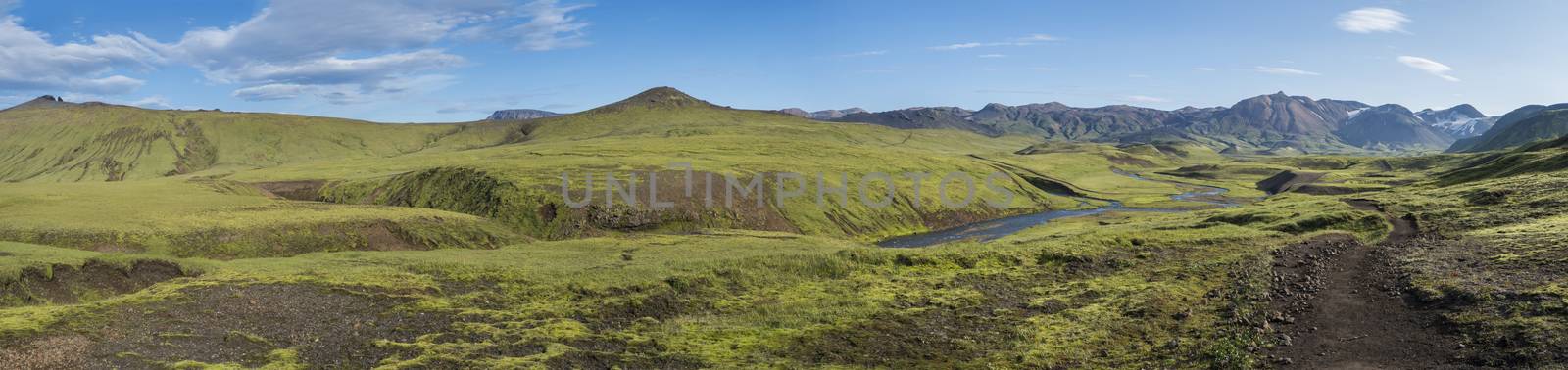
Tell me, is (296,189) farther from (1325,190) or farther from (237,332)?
(1325,190)

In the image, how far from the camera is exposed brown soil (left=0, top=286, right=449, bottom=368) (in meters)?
32.3

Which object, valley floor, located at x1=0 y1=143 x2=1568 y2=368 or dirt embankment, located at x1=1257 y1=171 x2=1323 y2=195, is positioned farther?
dirt embankment, located at x1=1257 y1=171 x2=1323 y2=195

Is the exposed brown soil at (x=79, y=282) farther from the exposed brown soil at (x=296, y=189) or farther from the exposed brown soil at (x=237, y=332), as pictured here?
the exposed brown soil at (x=296, y=189)

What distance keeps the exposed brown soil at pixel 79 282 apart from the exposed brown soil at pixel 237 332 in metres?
7.59

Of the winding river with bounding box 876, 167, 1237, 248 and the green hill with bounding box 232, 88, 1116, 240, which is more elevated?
the green hill with bounding box 232, 88, 1116, 240

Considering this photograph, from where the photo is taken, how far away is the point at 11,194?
87.7m

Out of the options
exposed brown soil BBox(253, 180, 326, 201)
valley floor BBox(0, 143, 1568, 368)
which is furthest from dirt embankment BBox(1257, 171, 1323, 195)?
exposed brown soil BBox(253, 180, 326, 201)

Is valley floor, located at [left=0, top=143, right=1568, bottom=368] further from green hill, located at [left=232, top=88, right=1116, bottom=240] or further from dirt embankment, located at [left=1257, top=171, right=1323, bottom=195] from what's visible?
dirt embankment, located at [left=1257, top=171, right=1323, bottom=195]

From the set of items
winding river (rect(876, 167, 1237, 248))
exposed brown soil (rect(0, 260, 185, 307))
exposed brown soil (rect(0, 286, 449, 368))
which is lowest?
winding river (rect(876, 167, 1237, 248))

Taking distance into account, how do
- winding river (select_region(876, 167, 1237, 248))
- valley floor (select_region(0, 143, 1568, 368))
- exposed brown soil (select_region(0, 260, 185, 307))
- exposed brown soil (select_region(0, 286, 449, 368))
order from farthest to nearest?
winding river (select_region(876, 167, 1237, 248)) < exposed brown soil (select_region(0, 260, 185, 307)) < valley floor (select_region(0, 143, 1568, 368)) < exposed brown soil (select_region(0, 286, 449, 368))

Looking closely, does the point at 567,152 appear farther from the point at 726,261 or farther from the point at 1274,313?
the point at 1274,313

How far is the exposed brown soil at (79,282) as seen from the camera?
139 feet

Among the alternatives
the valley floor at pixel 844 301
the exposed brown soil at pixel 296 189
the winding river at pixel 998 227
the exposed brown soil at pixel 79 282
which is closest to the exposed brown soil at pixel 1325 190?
the winding river at pixel 998 227

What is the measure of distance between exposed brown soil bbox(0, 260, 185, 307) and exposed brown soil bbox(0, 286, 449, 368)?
7593 mm
